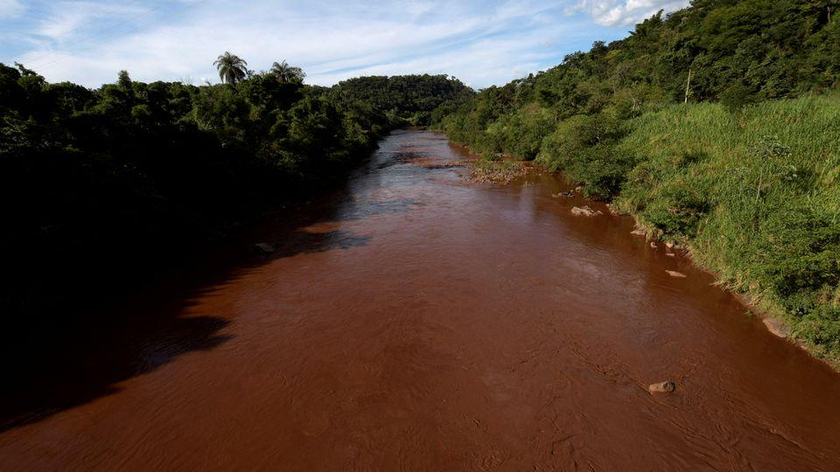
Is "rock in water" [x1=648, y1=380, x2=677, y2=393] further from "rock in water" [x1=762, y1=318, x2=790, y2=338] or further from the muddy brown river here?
"rock in water" [x1=762, y1=318, x2=790, y2=338]

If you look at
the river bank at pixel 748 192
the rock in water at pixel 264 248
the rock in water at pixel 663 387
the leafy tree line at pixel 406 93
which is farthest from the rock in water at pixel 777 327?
A: the leafy tree line at pixel 406 93

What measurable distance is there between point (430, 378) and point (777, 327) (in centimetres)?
964

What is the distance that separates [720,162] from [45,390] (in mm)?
24504

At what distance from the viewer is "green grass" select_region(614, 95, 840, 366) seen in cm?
938

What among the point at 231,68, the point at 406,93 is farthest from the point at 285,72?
the point at 406,93

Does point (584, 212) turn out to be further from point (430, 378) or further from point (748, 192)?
point (430, 378)

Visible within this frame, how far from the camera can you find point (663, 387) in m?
8.48

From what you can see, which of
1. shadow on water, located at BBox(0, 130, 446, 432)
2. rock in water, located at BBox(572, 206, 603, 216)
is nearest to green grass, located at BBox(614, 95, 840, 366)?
rock in water, located at BBox(572, 206, 603, 216)

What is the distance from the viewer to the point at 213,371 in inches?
374

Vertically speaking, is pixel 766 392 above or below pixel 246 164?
below

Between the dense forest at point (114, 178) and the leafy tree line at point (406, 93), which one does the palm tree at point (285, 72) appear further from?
the leafy tree line at point (406, 93)

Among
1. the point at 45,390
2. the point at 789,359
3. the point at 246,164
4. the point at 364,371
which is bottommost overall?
the point at 789,359

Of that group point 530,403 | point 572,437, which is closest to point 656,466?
point 572,437

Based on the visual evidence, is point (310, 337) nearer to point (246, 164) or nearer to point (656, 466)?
point (656, 466)
